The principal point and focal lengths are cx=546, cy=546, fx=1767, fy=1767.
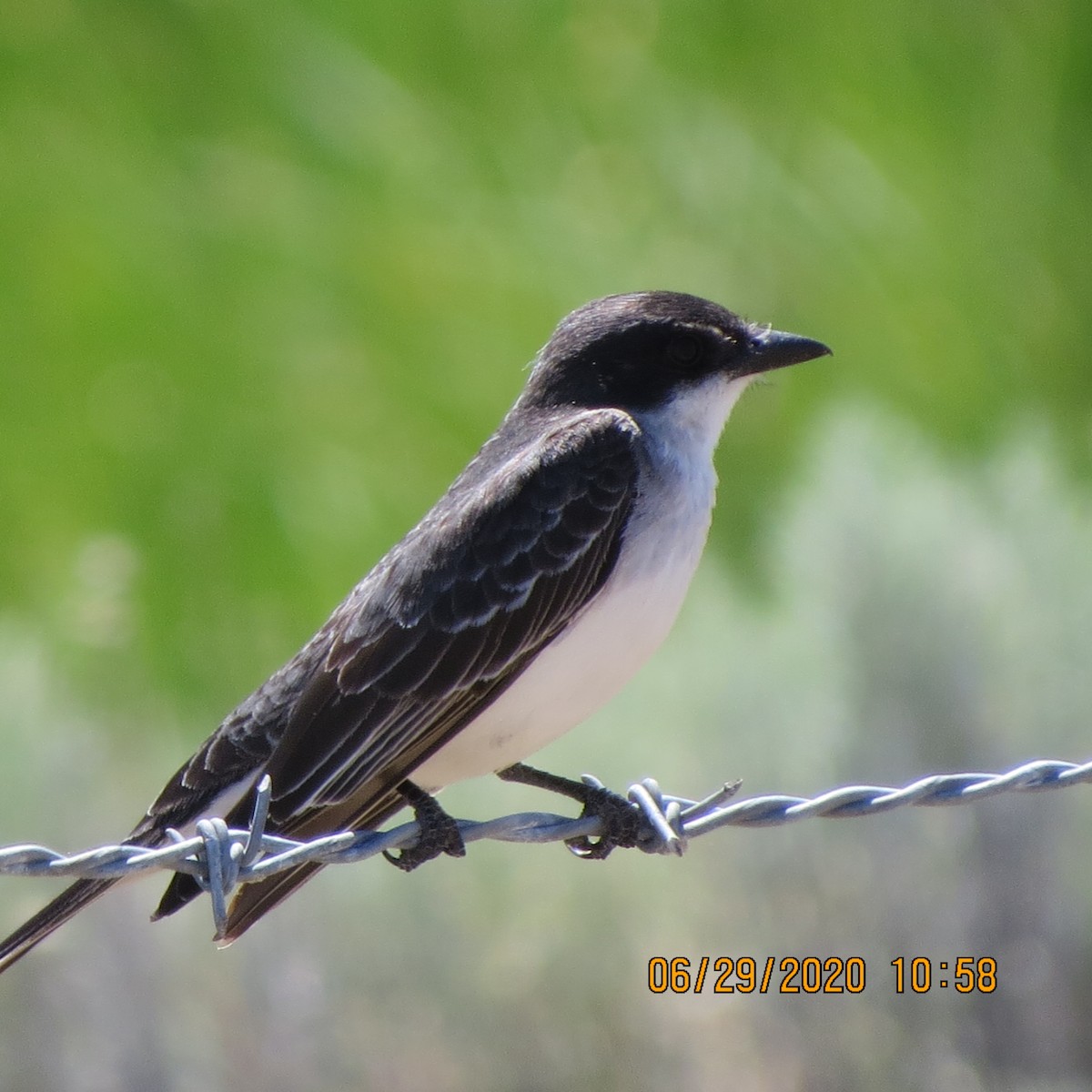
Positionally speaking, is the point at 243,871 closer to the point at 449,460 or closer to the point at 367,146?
the point at 449,460

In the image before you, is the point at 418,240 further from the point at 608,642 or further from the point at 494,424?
the point at 608,642

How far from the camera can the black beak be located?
4.60 metres

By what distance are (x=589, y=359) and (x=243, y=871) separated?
206 cm

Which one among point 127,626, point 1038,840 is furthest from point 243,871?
point 127,626

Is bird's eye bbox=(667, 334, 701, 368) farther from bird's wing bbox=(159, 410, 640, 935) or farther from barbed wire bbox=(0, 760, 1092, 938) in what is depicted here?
barbed wire bbox=(0, 760, 1092, 938)

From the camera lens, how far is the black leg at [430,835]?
3.84 m

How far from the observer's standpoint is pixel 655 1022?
534 centimetres

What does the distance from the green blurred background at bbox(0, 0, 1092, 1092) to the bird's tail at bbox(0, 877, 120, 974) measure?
179cm

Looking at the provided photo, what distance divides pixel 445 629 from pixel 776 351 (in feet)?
4.07

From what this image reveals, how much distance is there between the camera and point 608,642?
3.96 metres

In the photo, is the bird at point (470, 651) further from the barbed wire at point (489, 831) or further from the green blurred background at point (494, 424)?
the green blurred background at point (494, 424)
